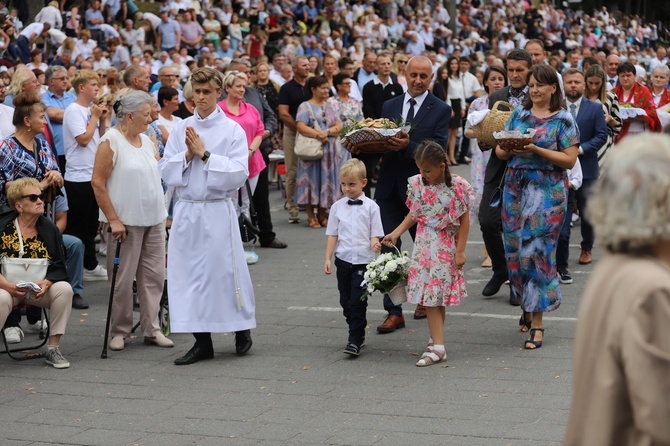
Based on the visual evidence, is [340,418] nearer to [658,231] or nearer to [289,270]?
[658,231]

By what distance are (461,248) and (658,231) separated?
4.87 m

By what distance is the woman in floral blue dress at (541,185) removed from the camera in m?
7.93

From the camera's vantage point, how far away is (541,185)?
8.00 metres

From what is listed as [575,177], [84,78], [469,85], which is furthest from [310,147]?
[469,85]

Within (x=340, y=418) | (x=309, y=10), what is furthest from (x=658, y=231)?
(x=309, y=10)

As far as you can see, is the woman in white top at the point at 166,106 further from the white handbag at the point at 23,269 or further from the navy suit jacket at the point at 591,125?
the navy suit jacket at the point at 591,125

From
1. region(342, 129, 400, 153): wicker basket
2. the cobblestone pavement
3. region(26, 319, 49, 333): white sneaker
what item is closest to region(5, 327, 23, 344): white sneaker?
region(26, 319, 49, 333): white sneaker

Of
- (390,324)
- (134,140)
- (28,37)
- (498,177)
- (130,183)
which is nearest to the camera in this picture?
(130,183)

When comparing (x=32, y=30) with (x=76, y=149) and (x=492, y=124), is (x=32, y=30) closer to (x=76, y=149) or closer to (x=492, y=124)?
(x=76, y=149)

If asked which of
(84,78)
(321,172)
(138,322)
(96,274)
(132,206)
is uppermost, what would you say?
(84,78)

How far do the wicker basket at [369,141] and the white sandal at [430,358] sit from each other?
1.75 metres

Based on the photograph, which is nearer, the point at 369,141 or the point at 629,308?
the point at 629,308

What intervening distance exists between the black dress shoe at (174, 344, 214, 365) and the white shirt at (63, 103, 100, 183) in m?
3.46

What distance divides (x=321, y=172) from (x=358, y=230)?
6.68 metres
